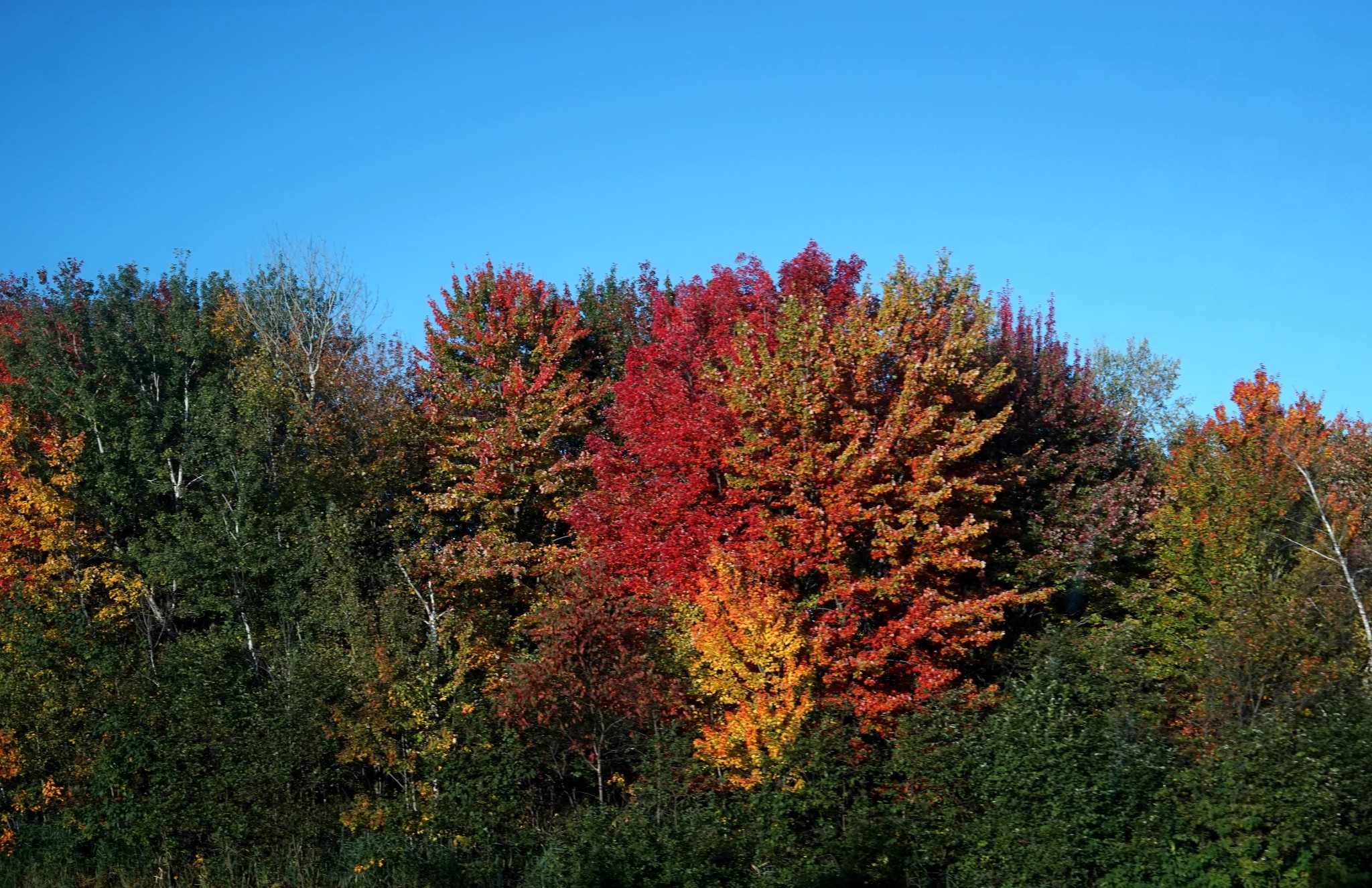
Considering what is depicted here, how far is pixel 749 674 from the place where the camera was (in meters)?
21.3

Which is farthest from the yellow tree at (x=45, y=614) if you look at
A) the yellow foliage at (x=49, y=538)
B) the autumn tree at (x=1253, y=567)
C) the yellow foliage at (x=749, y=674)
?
the autumn tree at (x=1253, y=567)

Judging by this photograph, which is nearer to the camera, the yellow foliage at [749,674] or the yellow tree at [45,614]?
the yellow foliage at [749,674]

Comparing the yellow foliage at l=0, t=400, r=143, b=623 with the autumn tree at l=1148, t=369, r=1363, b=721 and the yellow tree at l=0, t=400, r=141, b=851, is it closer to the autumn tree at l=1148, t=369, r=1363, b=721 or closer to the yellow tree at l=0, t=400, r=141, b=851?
the yellow tree at l=0, t=400, r=141, b=851

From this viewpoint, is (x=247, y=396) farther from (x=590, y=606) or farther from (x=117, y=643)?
(x=590, y=606)

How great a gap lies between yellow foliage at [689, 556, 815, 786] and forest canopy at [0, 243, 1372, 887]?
9 cm

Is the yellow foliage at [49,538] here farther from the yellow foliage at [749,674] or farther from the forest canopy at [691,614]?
the yellow foliage at [749,674]

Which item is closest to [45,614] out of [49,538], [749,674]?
[49,538]

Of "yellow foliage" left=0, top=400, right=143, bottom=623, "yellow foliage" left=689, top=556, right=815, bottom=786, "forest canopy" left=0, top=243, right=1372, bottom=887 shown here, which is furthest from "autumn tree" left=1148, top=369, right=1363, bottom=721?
"yellow foliage" left=0, top=400, right=143, bottom=623

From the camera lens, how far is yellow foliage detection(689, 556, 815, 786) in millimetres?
20391

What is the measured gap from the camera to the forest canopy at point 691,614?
1697 cm

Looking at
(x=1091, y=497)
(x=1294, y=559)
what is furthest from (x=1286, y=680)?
(x=1091, y=497)

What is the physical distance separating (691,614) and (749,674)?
2.77m

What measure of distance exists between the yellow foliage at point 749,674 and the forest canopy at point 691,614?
0.09 m

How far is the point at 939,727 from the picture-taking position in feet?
60.3
